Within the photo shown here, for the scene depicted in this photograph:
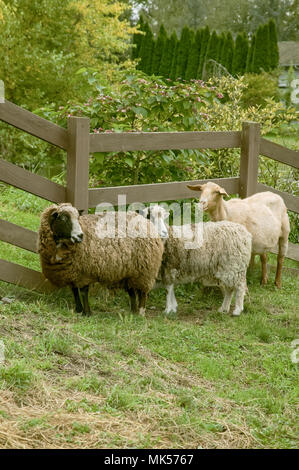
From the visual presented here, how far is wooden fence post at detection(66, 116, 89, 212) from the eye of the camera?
5922mm

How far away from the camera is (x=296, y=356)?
547 cm

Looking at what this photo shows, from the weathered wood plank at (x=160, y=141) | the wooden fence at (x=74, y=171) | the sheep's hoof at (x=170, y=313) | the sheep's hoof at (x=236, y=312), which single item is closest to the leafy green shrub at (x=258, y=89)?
the weathered wood plank at (x=160, y=141)

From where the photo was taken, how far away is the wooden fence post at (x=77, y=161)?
19.4ft

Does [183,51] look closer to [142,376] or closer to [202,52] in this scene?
[202,52]

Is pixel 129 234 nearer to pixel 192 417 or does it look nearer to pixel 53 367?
pixel 53 367

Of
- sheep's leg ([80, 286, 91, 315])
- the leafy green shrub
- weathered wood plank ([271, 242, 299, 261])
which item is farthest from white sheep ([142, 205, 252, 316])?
the leafy green shrub

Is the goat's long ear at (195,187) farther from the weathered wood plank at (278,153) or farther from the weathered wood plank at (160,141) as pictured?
the weathered wood plank at (278,153)

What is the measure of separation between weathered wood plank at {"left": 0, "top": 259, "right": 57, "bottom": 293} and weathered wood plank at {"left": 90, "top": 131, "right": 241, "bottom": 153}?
130 centimetres

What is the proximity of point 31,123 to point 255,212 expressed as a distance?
2.81 metres

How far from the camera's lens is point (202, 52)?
32094 mm

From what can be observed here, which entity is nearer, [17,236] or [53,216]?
[53,216]

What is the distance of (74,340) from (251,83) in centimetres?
2737

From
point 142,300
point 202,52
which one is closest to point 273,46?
point 202,52
